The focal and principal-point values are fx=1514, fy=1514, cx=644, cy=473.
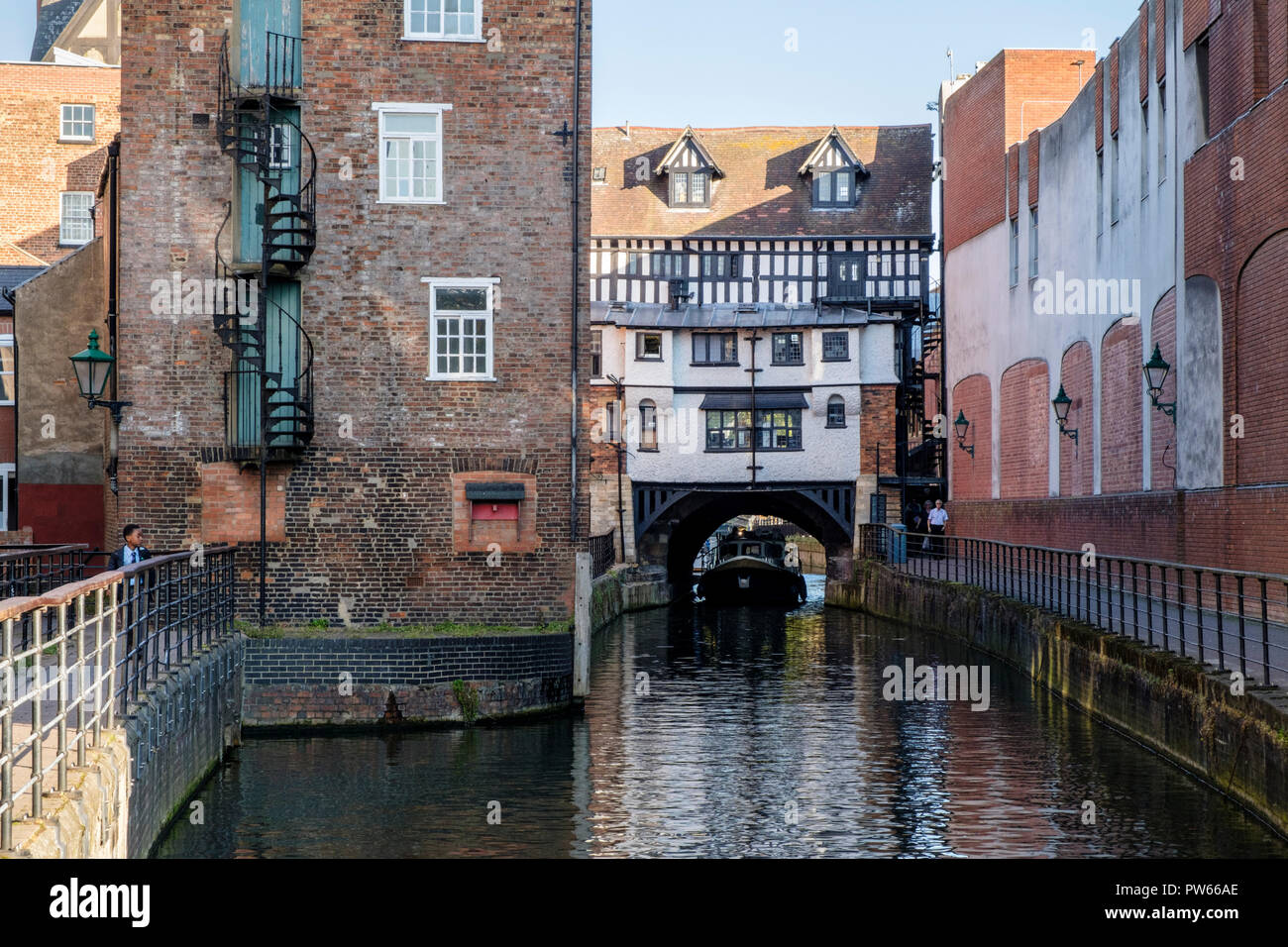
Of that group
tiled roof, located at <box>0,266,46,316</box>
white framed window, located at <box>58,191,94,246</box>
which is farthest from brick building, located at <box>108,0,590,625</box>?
white framed window, located at <box>58,191,94,246</box>

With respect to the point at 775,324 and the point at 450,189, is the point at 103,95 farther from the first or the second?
the point at 450,189

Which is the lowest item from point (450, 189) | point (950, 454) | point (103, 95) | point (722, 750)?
point (722, 750)

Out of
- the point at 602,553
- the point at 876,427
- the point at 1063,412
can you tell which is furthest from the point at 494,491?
the point at 876,427

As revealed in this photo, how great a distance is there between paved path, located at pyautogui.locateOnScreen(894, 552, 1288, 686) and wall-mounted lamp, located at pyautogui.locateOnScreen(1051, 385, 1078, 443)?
10.1 feet

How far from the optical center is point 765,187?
165ft

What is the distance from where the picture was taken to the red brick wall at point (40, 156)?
4381 centimetres

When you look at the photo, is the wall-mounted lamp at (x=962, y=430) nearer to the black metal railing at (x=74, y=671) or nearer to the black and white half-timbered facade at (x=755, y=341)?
the black and white half-timbered facade at (x=755, y=341)

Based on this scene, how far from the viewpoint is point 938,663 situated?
2675 centimetres

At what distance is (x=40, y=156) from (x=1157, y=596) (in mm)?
34421

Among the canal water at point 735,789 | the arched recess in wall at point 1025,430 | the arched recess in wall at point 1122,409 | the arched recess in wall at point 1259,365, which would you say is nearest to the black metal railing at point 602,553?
the arched recess in wall at point 1025,430

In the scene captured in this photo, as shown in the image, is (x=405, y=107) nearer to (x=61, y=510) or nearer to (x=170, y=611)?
(x=170, y=611)

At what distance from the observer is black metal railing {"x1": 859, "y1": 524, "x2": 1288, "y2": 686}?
1391 centimetres
